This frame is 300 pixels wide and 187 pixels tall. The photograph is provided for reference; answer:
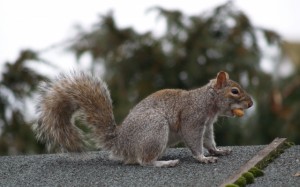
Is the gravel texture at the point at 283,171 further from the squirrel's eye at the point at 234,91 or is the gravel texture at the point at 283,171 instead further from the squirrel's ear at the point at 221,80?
the squirrel's ear at the point at 221,80

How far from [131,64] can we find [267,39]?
232cm

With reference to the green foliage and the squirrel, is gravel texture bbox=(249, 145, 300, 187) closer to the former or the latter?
the green foliage

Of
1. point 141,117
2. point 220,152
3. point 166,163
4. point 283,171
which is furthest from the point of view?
point 220,152

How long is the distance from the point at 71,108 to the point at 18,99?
549 centimetres

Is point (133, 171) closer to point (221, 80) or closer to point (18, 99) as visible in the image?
point (221, 80)

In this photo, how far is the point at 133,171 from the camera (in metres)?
6.81

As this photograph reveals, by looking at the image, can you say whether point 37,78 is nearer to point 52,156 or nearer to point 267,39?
A: point 267,39

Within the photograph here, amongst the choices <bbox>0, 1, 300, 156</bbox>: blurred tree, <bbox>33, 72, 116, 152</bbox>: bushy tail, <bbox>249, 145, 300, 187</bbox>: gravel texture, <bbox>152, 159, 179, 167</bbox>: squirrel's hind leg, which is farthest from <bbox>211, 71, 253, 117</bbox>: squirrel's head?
<bbox>0, 1, 300, 156</bbox>: blurred tree

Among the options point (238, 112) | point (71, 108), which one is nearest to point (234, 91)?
point (238, 112)

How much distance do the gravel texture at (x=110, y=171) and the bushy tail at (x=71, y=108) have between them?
18cm

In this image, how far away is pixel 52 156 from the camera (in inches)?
311

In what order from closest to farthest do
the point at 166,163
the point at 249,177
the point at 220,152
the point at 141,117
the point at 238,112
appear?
the point at 249,177, the point at 166,163, the point at 141,117, the point at 238,112, the point at 220,152

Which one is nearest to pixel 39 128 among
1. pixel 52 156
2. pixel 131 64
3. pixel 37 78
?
pixel 52 156

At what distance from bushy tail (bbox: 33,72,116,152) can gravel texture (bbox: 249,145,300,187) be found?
143 centimetres
